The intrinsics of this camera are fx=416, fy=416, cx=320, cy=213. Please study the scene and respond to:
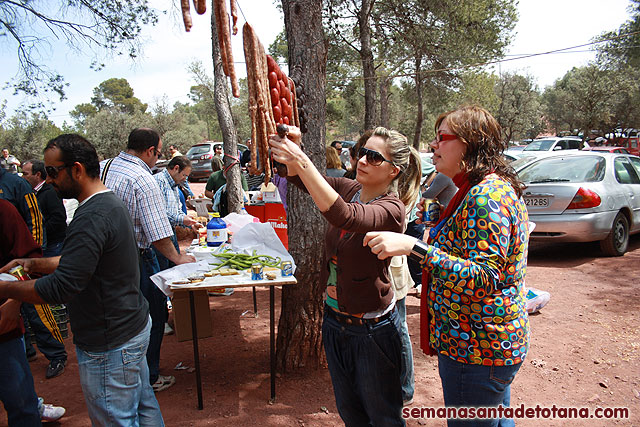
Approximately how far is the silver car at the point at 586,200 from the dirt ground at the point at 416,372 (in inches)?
49.3

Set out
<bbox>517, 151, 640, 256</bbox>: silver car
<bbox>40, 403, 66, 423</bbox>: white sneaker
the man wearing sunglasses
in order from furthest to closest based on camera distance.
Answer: <bbox>517, 151, 640, 256</bbox>: silver car → <bbox>40, 403, 66, 423</bbox>: white sneaker → the man wearing sunglasses

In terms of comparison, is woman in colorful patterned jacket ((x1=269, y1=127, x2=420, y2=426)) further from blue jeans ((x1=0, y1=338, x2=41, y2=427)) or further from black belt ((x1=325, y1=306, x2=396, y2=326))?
blue jeans ((x1=0, y1=338, x2=41, y2=427))

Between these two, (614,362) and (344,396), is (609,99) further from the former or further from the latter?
(344,396)

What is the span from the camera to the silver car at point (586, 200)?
668 centimetres

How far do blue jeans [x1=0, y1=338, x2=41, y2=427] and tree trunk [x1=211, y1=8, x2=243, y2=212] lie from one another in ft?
18.4

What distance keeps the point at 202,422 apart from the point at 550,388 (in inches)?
115

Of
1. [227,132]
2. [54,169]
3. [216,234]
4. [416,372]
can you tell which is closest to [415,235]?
[416,372]

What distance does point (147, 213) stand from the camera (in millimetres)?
3275

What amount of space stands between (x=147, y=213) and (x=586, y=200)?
653 centimetres

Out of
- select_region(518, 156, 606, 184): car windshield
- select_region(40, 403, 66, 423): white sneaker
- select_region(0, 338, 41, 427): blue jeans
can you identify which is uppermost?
select_region(518, 156, 606, 184): car windshield

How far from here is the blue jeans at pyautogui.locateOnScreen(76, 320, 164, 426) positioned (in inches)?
82.2

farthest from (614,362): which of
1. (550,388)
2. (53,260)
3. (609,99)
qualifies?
(609,99)

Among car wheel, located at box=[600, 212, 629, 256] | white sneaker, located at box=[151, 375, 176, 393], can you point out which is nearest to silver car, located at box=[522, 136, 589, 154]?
car wheel, located at box=[600, 212, 629, 256]

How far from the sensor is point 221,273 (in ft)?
11.2
